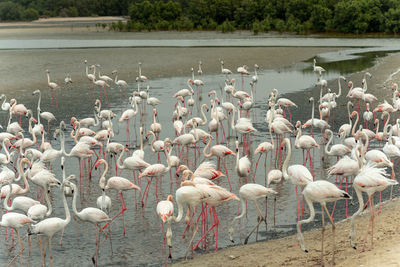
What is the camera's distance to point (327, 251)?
678 centimetres

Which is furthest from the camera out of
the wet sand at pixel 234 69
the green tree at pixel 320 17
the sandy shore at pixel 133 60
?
the green tree at pixel 320 17

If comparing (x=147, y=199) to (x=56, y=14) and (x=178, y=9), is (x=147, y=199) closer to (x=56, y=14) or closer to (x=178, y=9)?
(x=178, y=9)

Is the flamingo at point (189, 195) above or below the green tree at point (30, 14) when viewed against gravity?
below

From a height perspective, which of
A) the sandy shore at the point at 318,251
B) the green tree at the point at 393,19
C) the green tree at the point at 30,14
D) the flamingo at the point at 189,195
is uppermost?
the green tree at the point at 30,14

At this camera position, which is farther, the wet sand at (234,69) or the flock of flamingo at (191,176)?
the flock of flamingo at (191,176)

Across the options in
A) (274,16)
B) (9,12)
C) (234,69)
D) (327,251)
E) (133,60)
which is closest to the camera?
(327,251)

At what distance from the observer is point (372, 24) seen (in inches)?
1935

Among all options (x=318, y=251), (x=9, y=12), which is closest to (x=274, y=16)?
(x=9, y=12)

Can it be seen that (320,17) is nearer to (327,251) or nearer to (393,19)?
(393,19)

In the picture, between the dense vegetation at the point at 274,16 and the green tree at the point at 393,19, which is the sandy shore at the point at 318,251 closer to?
the green tree at the point at 393,19

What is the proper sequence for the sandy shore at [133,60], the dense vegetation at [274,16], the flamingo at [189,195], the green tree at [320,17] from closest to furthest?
the flamingo at [189,195] → the sandy shore at [133,60] → the dense vegetation at [274,16] → the green tree at [320,17]

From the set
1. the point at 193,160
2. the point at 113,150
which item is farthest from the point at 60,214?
the point at 193,160

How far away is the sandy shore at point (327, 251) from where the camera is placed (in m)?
6.08

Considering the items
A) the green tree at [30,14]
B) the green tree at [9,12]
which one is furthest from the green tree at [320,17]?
the green tree at [9,12]
